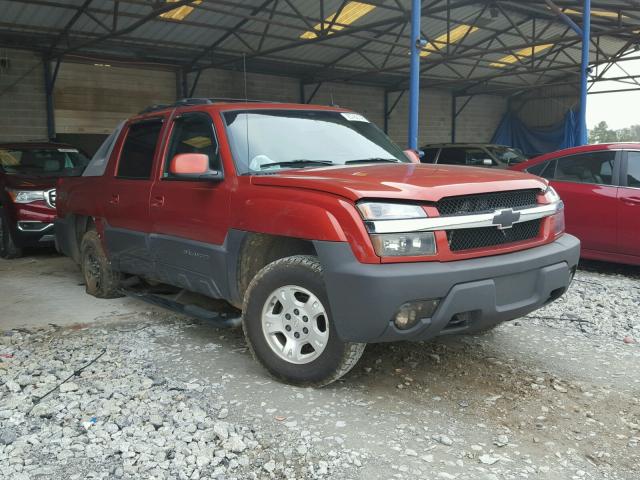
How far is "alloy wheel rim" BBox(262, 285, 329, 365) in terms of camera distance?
3.34m

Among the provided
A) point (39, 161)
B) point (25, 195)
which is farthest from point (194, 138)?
point (39, 161)

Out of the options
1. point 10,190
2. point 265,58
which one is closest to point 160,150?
point 10,190

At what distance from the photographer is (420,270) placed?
299cm

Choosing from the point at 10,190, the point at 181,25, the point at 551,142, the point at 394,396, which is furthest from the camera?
the point at 551,142

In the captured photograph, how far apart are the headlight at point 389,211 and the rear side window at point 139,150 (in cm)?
228

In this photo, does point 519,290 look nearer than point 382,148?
Yes

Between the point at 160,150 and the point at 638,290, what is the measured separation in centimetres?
468

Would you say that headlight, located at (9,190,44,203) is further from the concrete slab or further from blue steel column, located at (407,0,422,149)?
blue steel column, located at (407,0,422,149)

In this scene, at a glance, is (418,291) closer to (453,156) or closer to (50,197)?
(50,197)

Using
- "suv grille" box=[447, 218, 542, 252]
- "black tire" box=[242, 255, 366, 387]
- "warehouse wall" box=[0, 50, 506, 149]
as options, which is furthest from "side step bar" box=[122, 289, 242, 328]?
"warehouse wall" box=[0, 50, 506, 149]

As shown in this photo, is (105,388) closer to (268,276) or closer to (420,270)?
(268,276)

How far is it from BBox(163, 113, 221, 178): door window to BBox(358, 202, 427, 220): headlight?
4.36ft

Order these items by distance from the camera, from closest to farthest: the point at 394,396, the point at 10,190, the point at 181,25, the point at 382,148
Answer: the point at 394,396, the point at 382,148, the point at 10,190, the point at 181,25

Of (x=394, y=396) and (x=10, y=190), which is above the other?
(x=10, y=190)
